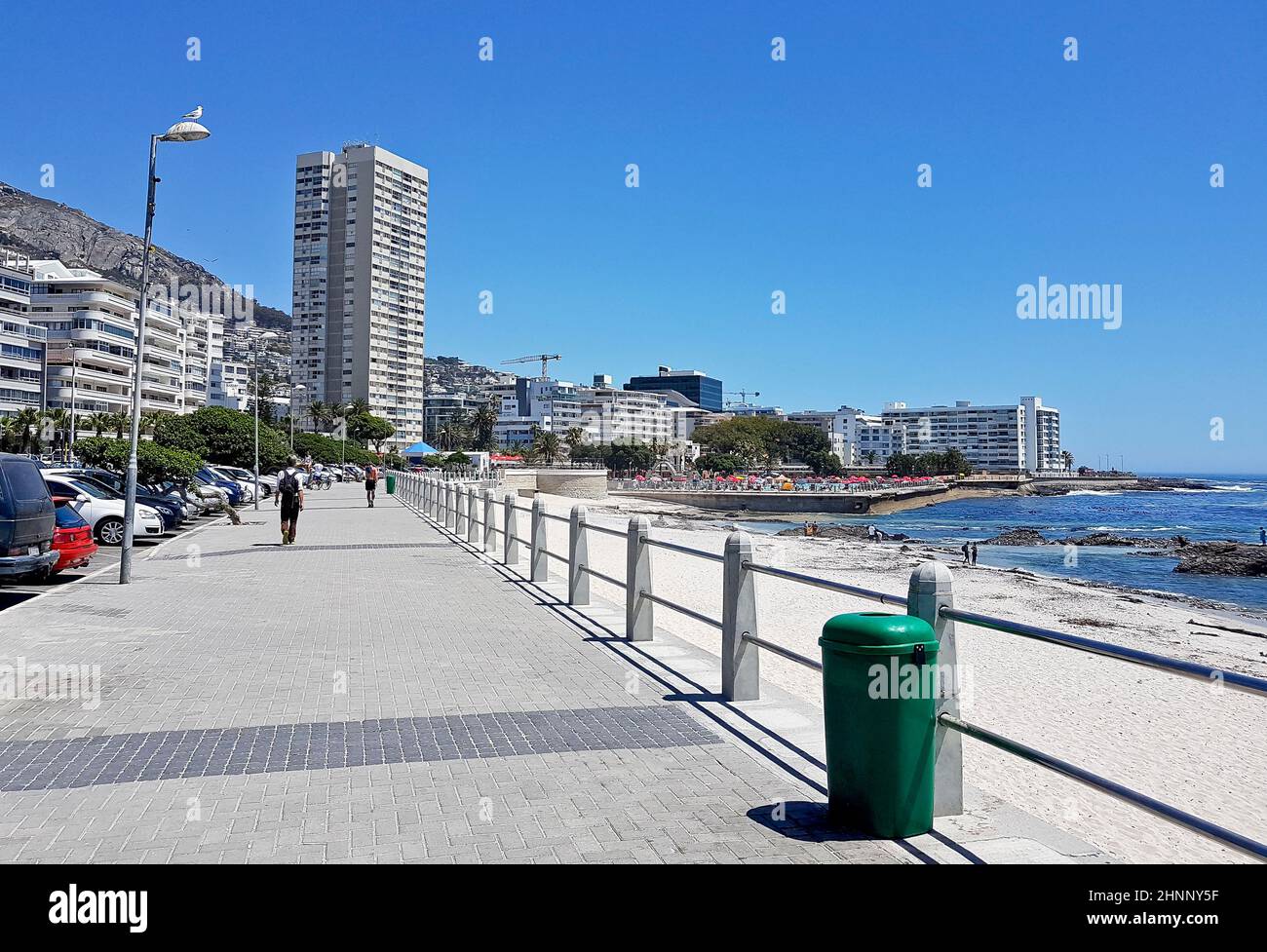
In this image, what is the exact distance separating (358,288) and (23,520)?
148317 mm

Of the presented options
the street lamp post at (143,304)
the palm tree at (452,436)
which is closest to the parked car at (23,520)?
the street lamp post at (143,304)

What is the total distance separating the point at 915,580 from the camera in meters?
4.29

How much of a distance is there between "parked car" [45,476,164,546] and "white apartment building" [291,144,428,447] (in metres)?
133

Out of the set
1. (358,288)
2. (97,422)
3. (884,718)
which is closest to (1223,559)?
(884,718)

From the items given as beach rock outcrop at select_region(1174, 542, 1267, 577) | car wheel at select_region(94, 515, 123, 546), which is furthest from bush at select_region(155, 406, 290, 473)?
beach rock outcrop at select_region(1174, 542, 1267, 577)

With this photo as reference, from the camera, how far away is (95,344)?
87.6m

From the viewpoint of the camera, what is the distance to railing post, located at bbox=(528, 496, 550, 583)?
1302 centimetres

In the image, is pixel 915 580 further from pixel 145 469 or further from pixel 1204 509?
pixel 1204 509

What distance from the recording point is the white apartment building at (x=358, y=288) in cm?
15138

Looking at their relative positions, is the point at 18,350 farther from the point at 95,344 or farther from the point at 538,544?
the point at 538,544

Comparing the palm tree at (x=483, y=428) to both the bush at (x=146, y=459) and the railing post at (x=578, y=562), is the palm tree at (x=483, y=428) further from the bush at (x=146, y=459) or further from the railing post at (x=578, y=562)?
the railing post at (x=578, y=562)

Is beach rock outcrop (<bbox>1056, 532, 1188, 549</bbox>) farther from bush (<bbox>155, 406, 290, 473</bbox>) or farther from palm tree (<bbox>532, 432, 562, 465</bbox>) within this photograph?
palm tree (<bbox>532, 432, 562, 465</bbox>)

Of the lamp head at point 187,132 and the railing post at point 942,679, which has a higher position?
the lamp head at point 187,132
